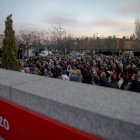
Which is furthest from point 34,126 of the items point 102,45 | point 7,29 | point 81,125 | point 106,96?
point 102,45

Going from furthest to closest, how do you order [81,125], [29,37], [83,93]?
[29,37], [83,93], [81,125]

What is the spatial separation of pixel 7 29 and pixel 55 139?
9820 millimetres

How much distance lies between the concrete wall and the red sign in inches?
1.9

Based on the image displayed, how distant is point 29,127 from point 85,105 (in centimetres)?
66

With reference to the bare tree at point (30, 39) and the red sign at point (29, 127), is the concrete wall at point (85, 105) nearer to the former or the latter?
the red sign at point (29, 127)

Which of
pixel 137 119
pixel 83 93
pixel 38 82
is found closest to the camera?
pixel 137 119

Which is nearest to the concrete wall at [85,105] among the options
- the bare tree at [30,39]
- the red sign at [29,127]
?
the red sign at [29,127]

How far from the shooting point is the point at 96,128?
59.1 inches

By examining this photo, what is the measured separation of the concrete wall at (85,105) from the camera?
4.44 ft

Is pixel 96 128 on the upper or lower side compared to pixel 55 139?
upper

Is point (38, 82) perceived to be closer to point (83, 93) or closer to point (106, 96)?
point (83, 93)

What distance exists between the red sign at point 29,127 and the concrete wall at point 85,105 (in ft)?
0.16

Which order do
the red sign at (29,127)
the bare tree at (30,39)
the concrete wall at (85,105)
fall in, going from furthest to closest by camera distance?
the bare tree at (30,39) < the red sign at (29,127) < the concrete wall at (85,105)

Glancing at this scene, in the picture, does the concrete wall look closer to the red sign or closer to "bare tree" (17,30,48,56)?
the red sign
